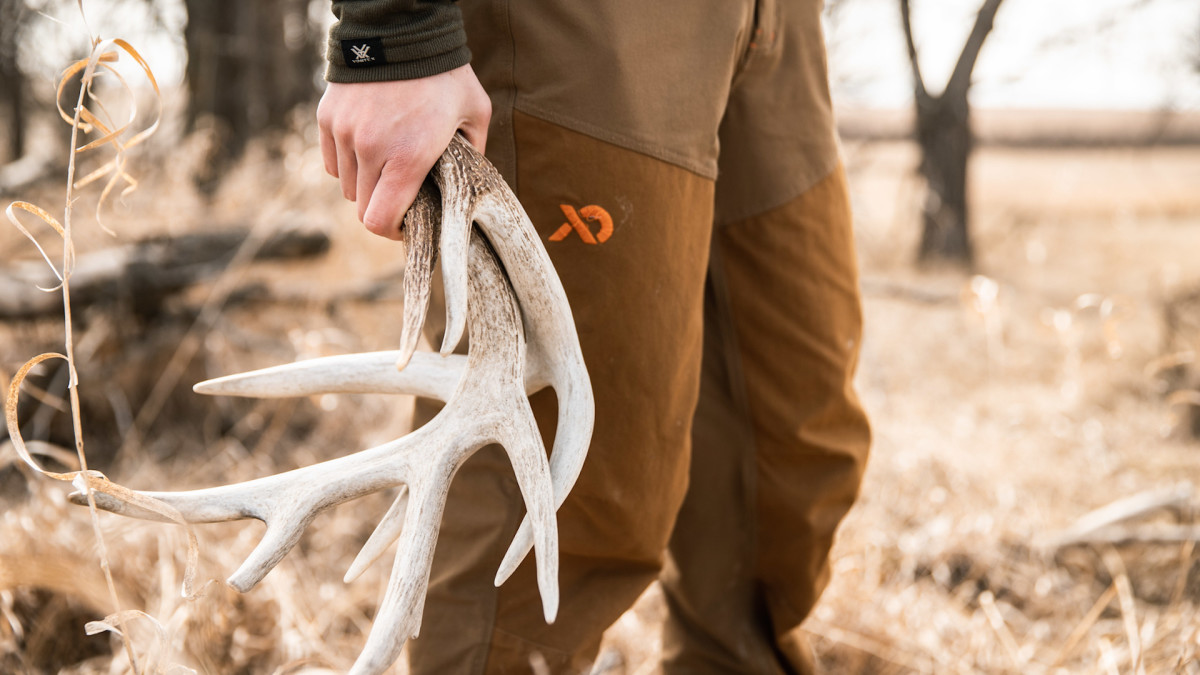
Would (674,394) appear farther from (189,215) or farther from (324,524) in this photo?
(189,215)

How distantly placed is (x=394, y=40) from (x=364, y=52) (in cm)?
3

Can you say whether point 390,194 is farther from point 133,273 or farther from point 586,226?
point 133,273

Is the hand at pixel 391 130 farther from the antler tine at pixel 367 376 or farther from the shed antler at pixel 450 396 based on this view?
the antler tine at pixel 367 376

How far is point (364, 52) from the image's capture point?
2.64ft

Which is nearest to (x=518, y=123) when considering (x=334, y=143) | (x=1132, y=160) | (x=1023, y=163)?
(x=334, y=143)

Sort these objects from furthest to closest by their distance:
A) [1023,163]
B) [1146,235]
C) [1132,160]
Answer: [1023,163] < [1132,160] < [1146,235]

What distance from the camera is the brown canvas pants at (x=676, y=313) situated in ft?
3.06

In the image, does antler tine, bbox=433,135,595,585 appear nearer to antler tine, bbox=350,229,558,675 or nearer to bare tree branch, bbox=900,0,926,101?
antler tine, bbox=350,229,558,675

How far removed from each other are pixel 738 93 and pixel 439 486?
72 centimetres

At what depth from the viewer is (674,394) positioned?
41.7 inches

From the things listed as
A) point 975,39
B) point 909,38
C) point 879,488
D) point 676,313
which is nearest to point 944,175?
point 909,38

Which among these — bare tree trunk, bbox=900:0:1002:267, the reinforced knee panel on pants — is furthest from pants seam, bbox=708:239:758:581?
bare tree trunk, bbox=900:0:1002:267

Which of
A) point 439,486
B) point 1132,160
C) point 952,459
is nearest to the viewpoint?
point 439,486

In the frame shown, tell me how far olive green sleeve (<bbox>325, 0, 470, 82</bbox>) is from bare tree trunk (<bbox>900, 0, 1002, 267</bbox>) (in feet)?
19.3
